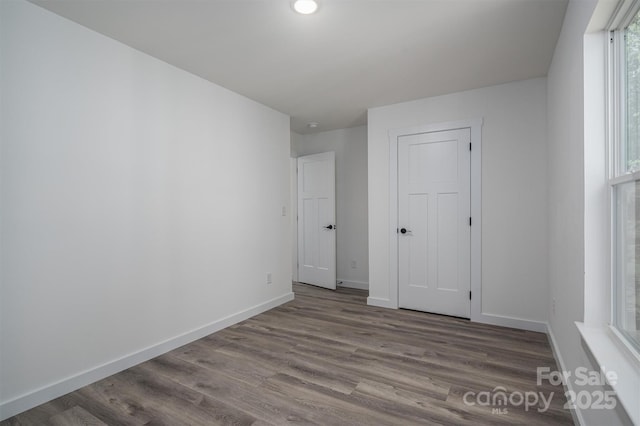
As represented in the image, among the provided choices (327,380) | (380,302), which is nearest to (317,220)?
(380,302)

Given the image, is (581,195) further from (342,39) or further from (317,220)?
(317,220)

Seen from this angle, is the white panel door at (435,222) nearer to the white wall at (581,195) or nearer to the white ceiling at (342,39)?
the white ceiling at (342,39)

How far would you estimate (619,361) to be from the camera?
3.96 ft

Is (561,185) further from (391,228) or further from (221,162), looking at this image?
(221,162)

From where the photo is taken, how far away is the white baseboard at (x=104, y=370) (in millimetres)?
1903

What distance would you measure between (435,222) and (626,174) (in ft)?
7.97

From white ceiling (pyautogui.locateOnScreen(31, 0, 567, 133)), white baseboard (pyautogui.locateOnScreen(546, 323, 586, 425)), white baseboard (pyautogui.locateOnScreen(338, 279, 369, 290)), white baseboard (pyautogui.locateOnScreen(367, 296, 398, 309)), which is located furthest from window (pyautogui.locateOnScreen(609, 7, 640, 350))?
white baseboard (pyautogui.locateOnScreen(338, 279, 369, 290))

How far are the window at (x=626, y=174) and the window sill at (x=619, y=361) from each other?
0.17ft

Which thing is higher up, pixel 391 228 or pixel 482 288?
pixel 391 228

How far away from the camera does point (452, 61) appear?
2.77m

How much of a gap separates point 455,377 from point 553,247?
139 centimetres

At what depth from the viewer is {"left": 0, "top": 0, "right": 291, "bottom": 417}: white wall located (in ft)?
6.33

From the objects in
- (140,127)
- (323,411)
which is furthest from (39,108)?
(323,411)

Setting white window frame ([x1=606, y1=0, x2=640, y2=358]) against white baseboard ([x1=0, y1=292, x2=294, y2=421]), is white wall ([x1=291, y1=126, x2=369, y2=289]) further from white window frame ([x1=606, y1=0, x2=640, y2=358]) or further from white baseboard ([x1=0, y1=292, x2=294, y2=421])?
white window frame ([x1=606, y1=0, x2=640, y2=358])
